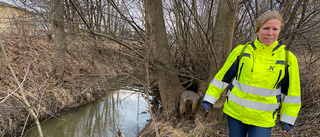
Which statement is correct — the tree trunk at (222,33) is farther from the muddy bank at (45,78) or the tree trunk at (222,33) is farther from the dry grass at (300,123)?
the muddy bank at (45,78)

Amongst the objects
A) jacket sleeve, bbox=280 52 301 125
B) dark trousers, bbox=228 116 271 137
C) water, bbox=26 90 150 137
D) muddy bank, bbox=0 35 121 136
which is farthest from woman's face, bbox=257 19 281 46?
water, bbox=26 90 150 137

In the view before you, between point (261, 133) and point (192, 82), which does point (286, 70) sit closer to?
point (261, 133)

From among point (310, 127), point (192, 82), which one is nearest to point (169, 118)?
point (192, 82)

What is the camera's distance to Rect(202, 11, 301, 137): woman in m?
1.55

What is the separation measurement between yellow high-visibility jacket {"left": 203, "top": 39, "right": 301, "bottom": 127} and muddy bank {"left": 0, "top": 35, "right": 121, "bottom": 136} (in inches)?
118

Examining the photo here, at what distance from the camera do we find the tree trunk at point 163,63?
152 inches

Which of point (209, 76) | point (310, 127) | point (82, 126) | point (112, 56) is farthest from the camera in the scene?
point (82, 126)

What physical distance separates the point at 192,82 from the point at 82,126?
3.63m

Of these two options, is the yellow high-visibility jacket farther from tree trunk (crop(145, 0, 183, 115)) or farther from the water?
the water

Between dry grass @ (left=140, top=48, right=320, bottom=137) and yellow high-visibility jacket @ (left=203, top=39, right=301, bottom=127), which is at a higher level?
yellow high-visibility jacket @ (left=203, top=39, right=301, bottom=127)

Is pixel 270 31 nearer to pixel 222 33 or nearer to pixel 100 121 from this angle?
pixel 222 33

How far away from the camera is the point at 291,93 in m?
1.57

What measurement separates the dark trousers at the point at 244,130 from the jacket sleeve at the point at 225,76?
0.27 metres

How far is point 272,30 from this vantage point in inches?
60.4
